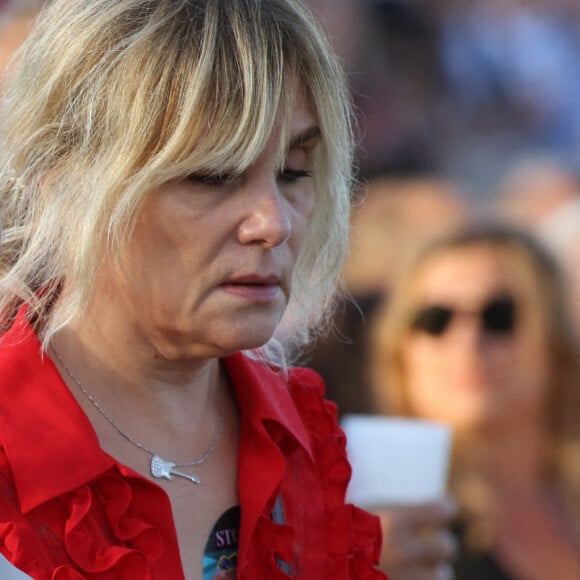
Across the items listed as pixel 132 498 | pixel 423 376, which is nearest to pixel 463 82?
pixel 423 376

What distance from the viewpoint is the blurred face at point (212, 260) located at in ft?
4.70

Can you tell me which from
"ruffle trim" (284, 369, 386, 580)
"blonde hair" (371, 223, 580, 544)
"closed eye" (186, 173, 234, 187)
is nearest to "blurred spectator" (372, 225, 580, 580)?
"blonde hair" (371, 223, 580, 544)

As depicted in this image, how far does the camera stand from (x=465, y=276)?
122 inches

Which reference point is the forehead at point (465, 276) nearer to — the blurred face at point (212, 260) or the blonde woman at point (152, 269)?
the blonde woman at point (152, 269)

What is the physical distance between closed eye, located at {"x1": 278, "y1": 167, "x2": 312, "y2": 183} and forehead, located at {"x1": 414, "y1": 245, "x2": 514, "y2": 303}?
1612mm

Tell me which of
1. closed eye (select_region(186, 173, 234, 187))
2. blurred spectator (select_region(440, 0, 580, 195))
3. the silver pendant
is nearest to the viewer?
closed eye (select_region(186, 173, 234, 187))

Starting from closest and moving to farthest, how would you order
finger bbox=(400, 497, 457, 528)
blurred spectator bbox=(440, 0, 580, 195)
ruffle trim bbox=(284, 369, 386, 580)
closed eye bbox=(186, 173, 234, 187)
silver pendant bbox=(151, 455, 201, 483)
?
closed eye bbox=(186, 173, 234, 187) → silver pendant bbox=(151, 455, 201, 483) → ruffle trim bbox=(284, 369, 386, 580) → finger bbox=(400, 497, 457, 528) → blurred spectator bbox=(440, 0, 580, 195)

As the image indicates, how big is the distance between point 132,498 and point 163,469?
0.10m

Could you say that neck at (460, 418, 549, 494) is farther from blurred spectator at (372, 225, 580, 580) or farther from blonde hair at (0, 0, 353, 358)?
blonde hair at (0, 0, 353, 358)

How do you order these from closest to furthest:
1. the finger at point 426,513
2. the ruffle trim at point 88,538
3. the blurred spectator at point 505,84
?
1. the ruffle trim at point 88,538
2. the finger at point 426,513
3. the blurred spectator at point 505,84

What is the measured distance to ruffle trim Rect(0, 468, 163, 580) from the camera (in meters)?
1.31

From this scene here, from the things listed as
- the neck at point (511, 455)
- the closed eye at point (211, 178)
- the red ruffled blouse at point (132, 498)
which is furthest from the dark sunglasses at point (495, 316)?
the closed eye at point (211, 178)

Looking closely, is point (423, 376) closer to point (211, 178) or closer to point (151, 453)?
point (151, 453)

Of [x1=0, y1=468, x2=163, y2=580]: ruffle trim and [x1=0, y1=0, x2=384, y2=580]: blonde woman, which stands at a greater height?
[x1=0, y1=0, x2=384, y2=580]: blonde woman
